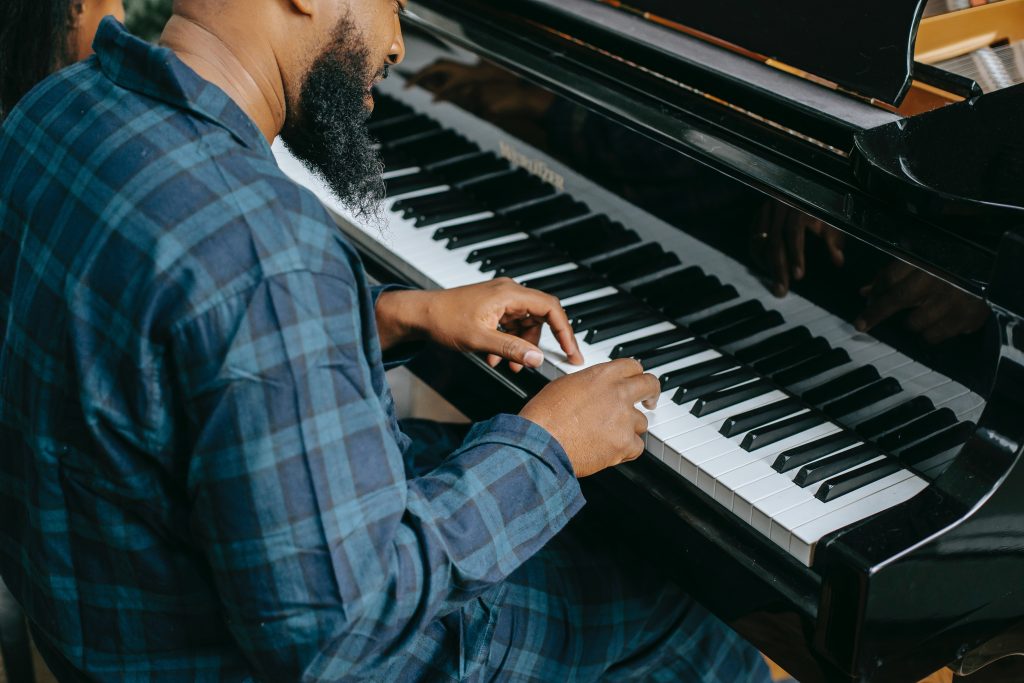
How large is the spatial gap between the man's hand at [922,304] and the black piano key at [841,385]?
0.21ft

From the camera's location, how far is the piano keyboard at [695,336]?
52.0 inches

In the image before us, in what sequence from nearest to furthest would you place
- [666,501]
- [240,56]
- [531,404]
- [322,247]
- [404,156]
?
1. [322,247]
2. [240,56]
3. [531,404]
4. [666,501]
5. [404,156]

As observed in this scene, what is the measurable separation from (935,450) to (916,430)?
0.12 ft

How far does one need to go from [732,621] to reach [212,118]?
3.09 ft

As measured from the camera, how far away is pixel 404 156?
7.22 ft

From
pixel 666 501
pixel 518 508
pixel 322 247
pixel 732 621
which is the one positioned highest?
pixel 322 247

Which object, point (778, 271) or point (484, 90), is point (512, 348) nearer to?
point (778, 271)

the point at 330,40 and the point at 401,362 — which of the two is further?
the point at 401,362

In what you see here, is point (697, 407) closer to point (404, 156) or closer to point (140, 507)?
point (140, 507)

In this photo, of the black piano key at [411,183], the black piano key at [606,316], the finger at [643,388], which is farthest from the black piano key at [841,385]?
the black piano key at [411,183]

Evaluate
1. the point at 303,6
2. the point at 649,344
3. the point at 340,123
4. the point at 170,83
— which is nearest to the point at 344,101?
the point at 340,123

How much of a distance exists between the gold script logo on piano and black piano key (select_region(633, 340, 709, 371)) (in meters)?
0.38

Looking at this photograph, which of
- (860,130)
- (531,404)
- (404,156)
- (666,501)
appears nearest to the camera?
(531,404)

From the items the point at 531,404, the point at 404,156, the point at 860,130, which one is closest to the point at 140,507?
the point at 531,404
